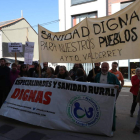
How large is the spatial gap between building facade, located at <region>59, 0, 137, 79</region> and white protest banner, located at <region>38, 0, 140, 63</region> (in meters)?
10.6

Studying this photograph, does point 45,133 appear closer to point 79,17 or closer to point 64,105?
point 64,105

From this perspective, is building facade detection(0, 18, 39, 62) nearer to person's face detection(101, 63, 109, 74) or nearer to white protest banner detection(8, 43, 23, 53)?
white protest banner detection(8, 43, 23, 53)

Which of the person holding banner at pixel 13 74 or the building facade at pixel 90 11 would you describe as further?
the building facade at pixel 90 11

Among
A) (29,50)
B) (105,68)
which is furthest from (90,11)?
(105,68)

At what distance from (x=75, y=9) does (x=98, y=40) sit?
13.0m

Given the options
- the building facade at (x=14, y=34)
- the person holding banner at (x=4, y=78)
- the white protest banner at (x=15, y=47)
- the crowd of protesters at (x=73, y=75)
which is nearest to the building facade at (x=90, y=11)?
the building facade at (x=14, y=34)

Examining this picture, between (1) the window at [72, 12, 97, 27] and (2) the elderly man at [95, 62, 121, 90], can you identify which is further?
(1) the window at [72, 12, 97, 27]

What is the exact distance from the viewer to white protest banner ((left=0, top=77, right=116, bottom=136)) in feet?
12.8

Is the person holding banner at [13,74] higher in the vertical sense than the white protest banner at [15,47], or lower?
lower

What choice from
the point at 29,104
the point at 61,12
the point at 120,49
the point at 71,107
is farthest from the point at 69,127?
the point at 61,12

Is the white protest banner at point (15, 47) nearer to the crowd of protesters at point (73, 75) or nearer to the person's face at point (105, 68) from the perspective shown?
the crowd of protesters at point (73, 75)

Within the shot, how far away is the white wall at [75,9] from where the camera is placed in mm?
15461

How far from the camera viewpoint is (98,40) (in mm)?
4621

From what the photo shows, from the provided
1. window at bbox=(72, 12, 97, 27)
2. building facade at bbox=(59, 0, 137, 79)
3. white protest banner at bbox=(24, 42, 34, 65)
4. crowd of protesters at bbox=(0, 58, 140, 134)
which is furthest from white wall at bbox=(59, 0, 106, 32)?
crowd of protesters at bbox=(0, 58, 140, 134)
